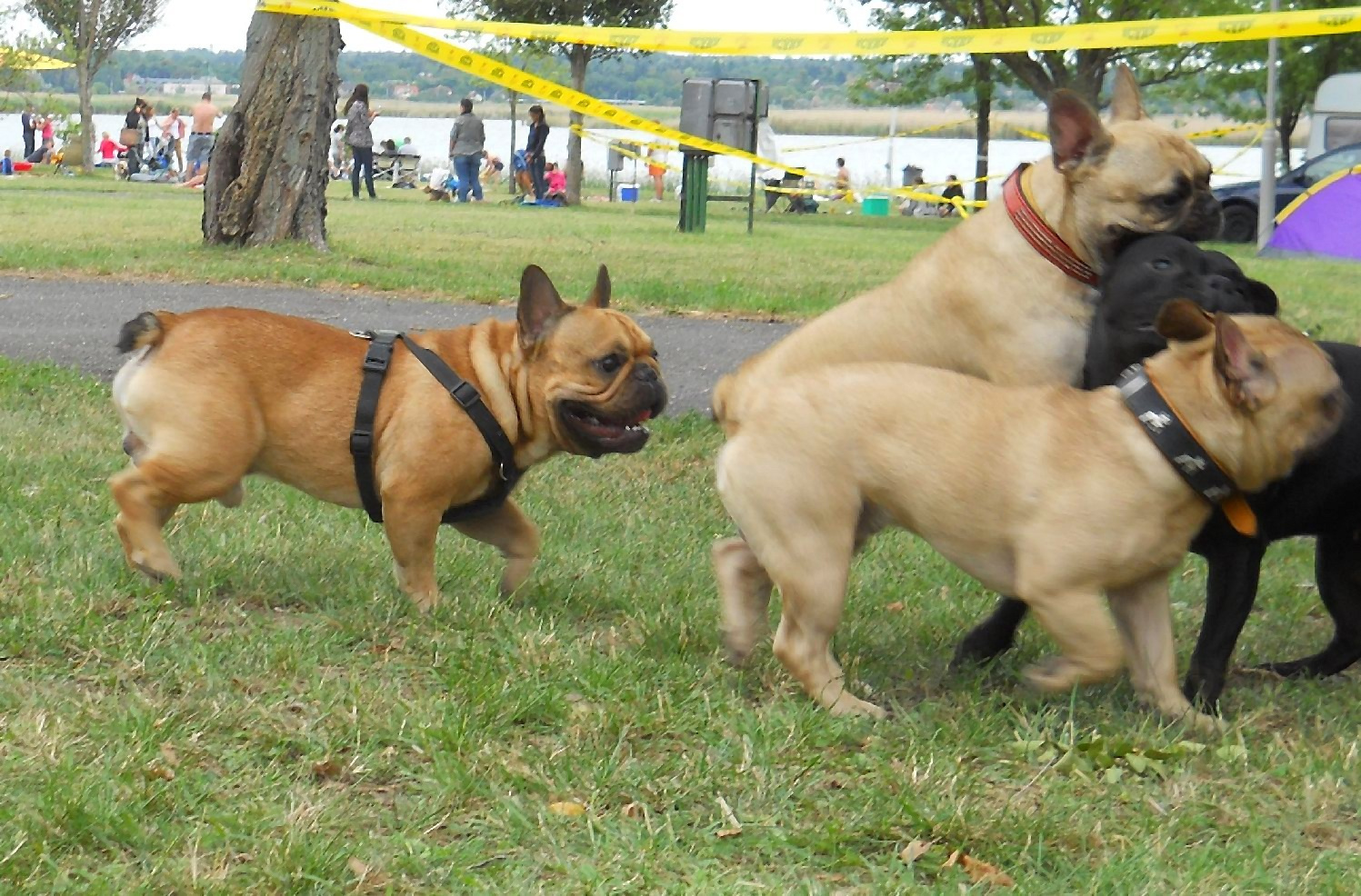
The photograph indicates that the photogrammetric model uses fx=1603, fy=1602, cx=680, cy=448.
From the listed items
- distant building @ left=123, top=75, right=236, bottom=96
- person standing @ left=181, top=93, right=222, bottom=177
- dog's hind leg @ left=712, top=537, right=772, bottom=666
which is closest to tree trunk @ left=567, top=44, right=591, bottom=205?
person standing @ left=181, top=93, right=222, bottom=177

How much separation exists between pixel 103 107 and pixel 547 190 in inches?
2798

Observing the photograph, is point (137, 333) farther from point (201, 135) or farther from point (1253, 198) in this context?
point (201, 135)

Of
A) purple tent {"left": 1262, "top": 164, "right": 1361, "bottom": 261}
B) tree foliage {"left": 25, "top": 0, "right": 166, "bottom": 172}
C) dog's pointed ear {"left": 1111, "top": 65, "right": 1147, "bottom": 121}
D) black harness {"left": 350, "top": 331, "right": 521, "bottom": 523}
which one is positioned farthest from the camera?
tree foliage {"left": 25, "top": 0, "right": 166, "bottom": 172}

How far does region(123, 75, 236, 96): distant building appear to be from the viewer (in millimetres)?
127181

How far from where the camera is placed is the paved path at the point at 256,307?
10078mm

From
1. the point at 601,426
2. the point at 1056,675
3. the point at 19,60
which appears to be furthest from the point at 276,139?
the point at 19,60

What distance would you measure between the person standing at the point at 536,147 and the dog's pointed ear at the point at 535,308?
29.9m

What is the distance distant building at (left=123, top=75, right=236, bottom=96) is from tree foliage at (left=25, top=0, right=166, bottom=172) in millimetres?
73702

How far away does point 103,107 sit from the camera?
330ft

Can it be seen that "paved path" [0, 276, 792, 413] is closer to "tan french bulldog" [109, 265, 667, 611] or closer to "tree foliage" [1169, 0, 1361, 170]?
"tan french bulldog" [109, 265, 667, 611]

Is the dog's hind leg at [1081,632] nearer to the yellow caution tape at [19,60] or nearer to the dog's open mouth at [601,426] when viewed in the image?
the dog's open mouth at [601,426]

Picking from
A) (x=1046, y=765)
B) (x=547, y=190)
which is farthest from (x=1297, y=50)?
(x=1046, y=765)

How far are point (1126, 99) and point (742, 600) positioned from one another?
Result: 269 cm

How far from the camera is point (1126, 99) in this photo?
6133 millimetres
